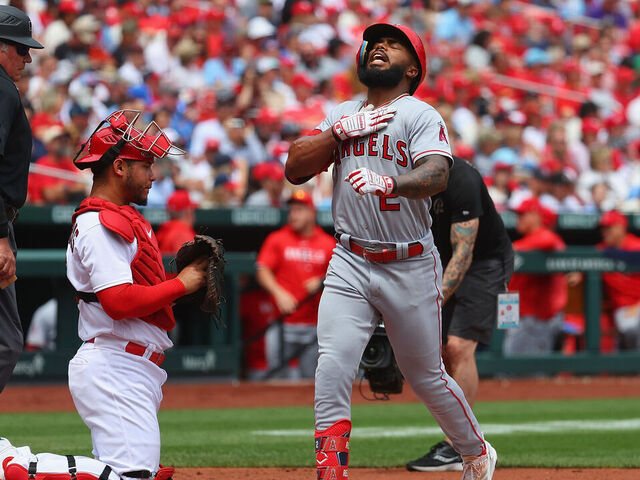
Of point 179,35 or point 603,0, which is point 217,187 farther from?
point 603,0

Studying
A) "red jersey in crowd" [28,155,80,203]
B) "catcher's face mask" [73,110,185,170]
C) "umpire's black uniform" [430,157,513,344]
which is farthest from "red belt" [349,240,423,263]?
"red jersey in crowd" [28,155,80,203]

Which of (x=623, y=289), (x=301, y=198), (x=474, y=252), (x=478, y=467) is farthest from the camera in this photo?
(x=623, y=289)

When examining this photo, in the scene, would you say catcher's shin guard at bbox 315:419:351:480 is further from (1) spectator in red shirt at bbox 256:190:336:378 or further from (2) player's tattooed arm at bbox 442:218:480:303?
(1) spectator in red shirt at bbox 256:190:336:378

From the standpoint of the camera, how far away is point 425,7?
1828 centimetres

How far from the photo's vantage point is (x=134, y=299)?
3.82 meters

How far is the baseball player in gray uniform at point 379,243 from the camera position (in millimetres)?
4402

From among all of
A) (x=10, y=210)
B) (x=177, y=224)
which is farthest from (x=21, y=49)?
(x=177, y=224)

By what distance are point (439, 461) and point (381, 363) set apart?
80 cm

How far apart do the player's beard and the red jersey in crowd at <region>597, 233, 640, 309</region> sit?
7.97 meters

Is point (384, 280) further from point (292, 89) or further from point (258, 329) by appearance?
point (292, 89)

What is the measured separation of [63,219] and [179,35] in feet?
17.2

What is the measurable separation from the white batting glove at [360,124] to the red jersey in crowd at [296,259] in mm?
6246

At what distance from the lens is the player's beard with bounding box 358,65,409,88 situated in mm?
4586

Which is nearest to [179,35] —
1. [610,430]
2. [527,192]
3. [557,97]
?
[527,192]
